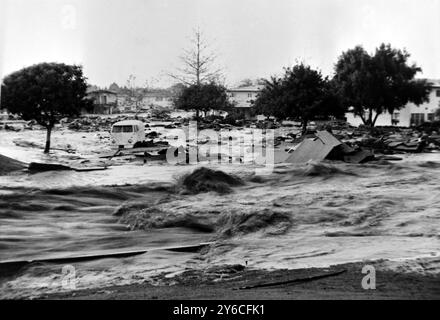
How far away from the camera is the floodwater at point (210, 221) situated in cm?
559

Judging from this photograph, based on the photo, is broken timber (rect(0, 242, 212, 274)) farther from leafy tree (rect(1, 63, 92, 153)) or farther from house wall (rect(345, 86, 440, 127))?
house wall (rect(345, 86, 440, 127))

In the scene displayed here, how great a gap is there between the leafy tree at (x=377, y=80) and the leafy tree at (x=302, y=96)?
1033 mm

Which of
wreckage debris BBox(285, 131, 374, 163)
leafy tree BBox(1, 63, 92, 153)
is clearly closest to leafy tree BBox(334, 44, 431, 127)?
wreckage debris BBox(285, 131, 374, 163)

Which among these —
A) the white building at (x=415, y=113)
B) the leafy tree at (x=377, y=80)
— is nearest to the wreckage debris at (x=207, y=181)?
the leafy tree at (x=377, y=80)

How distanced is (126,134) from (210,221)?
16.0 meters

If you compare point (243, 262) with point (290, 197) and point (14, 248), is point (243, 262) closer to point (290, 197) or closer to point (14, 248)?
point (14, 248)

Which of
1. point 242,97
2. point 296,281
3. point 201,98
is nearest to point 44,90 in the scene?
point 296,281

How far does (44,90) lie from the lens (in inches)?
749

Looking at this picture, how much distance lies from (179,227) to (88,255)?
2084 millimetres

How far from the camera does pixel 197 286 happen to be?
15.0 ft


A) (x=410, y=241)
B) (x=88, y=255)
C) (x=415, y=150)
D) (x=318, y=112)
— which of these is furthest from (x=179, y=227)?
(x=318, y=112)

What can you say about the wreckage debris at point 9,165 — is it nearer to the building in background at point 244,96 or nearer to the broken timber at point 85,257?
the broken timber at point 85,257

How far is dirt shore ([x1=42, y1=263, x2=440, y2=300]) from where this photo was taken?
407cm

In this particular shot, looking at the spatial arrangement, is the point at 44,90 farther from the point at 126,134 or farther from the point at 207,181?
the point at 207,181
